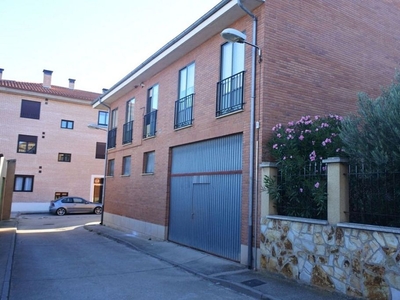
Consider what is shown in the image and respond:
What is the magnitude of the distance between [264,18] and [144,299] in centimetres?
692

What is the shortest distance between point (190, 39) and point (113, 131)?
983cm

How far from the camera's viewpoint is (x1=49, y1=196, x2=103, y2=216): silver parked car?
27.6 m

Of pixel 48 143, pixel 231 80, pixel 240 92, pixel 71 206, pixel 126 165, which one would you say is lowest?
pixel 71 206

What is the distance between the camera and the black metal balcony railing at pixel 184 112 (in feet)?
38.4

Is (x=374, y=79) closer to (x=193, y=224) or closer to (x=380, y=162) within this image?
(x=380, y=162)

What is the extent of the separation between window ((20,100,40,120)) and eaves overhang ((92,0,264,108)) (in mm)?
17374

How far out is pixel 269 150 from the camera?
8281 millimetres

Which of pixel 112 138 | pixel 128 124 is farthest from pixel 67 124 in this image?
pixel 128 124

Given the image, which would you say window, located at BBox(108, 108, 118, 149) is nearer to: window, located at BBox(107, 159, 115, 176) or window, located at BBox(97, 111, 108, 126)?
window, located at BBox(107, 159, 115, 176)

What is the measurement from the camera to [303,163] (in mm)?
7246

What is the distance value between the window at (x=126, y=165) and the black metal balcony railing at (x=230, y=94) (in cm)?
828

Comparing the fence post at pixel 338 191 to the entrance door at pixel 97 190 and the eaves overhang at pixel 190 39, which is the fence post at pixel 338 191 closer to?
the eaves overhang at pixel 190 39

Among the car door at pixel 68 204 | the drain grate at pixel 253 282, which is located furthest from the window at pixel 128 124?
the car door at pixel 68 204

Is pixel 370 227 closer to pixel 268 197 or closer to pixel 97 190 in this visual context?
pixel 268 197
